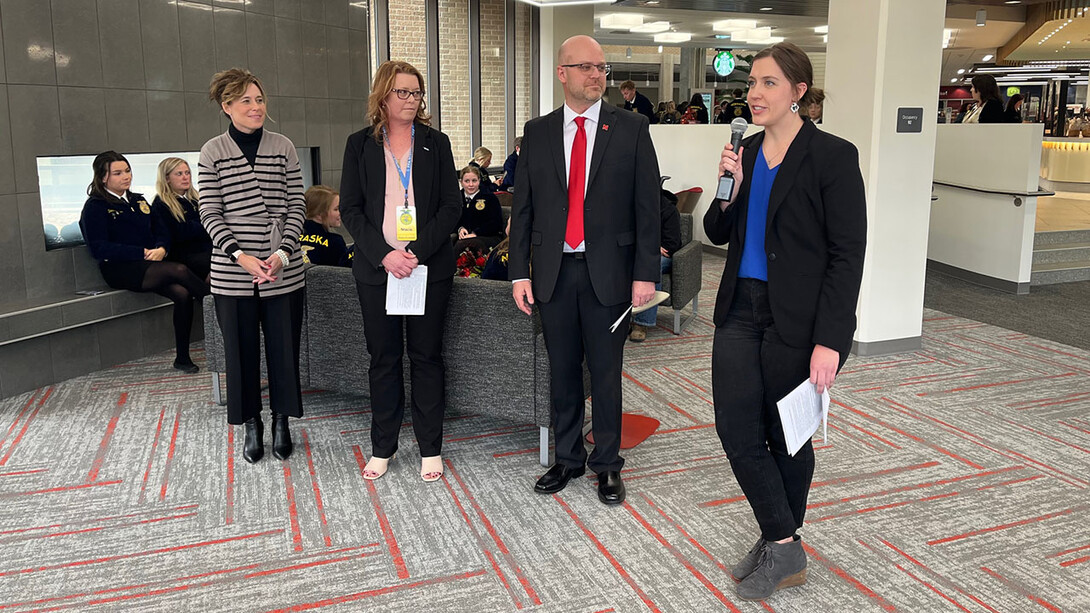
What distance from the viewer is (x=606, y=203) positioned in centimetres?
313

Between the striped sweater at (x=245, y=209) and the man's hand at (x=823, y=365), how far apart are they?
227cm

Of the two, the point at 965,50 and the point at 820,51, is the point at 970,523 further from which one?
the point at 820,51

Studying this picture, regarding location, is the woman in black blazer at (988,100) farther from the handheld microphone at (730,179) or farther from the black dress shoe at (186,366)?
the black dress shoe at (186,366)

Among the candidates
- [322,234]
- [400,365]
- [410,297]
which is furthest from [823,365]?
[322,234]

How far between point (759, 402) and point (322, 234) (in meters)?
2.65

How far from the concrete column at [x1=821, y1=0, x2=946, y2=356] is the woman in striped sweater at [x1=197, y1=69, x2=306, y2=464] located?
3491mm

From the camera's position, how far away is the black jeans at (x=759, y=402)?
2439 millimetres

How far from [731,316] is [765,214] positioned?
1.03ft

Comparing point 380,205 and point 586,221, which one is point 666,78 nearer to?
point 380,205

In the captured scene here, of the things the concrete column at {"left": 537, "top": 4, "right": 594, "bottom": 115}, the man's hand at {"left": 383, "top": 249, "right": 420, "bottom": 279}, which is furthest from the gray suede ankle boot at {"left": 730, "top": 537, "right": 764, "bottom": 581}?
the concrete column at {"left": 537, "top": 4, "right": 594, "bottom": 115}

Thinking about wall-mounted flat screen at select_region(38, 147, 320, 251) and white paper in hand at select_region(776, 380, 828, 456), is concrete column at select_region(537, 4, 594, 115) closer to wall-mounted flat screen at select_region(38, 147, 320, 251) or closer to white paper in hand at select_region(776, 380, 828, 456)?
wall-mounted flat screen at select_region(38, 147, 320, 251)

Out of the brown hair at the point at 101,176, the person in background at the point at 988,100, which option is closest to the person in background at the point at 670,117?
the person in background at the point at 988,100

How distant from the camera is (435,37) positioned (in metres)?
10.9

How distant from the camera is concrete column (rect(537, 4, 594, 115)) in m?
12.3
